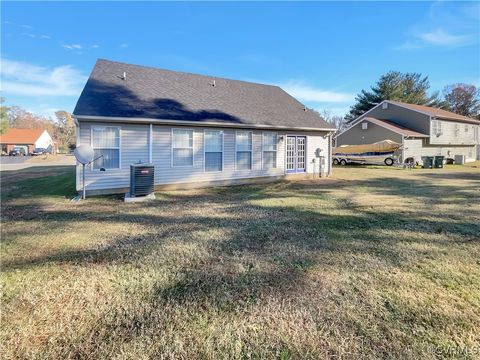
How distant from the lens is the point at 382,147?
896 inches

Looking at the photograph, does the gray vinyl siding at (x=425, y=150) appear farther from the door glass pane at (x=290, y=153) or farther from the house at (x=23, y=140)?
the house at (x=23, y=140)

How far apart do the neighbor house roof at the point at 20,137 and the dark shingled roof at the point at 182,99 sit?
56.3 metres

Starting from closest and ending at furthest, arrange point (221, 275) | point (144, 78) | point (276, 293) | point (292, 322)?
point (292, 322), point (276, 293), point (221, 275), point (144, 78)

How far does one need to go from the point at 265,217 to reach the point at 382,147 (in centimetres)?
1972

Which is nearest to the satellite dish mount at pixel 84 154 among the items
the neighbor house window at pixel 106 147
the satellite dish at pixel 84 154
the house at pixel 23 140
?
the satellite dish at pixel 84 154

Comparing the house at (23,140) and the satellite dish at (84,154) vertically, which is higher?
the house at (23,140)

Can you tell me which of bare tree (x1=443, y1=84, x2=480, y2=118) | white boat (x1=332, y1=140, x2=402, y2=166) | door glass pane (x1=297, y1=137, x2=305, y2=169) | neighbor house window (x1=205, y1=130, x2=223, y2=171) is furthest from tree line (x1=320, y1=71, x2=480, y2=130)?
neighbor house window (x1=205, y1=130, x2=223, y2=171)

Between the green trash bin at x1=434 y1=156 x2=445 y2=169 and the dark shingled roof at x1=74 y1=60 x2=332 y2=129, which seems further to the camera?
the green trash bin at x1=434 y1=156 x2=445 y2=169

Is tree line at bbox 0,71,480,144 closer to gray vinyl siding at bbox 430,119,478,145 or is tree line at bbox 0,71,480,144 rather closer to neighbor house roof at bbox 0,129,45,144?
neighbor house roof at bbox 0,129,45,144

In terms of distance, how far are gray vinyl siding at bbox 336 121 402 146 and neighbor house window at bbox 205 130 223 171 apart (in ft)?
60.4

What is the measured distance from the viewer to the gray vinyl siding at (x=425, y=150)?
24.2m

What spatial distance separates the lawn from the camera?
240 centimetres

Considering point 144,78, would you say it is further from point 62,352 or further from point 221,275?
point 62,352

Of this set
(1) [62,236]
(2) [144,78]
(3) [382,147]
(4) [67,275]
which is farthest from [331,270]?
(3) [382,147]
